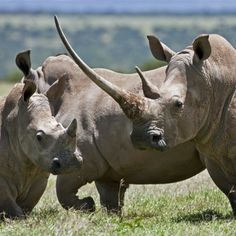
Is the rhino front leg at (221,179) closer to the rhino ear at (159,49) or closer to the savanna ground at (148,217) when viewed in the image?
the savanna ground at (148,217)

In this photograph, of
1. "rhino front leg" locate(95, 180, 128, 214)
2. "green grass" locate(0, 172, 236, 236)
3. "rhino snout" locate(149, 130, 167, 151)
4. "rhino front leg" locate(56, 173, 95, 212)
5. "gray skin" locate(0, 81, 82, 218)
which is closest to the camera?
"green grass" locate(0, 172, 236, 236)

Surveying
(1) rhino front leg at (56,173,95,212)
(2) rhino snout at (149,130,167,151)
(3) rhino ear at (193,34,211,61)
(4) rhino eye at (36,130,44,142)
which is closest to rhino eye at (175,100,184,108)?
(2) rhino snout at (149,130,167,151)

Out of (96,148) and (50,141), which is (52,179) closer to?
(96,148)

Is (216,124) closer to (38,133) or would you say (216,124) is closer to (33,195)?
(38,133)

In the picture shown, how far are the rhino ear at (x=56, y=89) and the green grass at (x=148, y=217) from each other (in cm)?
132

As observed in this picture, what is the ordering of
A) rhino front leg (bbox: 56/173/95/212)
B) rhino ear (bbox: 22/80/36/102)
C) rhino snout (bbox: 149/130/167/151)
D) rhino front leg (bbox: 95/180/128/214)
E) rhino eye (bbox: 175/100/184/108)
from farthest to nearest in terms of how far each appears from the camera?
rhino front leg (bbox: 95/180/128/214) → rhino front leg (bbox: 56/173/95/212) → rhino ear (bbox: 22/80/36/102) → rhino eye (bbox: 175/100/184/108) → rhino snout (bbox: 149/130/167/151)

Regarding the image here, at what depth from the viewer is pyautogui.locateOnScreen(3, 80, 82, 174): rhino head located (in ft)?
48.5

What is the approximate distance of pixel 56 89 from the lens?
1588 centimetres

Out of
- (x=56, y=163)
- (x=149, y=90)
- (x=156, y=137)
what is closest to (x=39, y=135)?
(x=56, y=163)

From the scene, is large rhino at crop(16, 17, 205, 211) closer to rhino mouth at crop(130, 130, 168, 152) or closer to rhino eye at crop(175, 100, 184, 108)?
rhino eye at crop(175, 100, 184, 108)

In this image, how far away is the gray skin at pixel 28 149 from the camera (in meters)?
14.8

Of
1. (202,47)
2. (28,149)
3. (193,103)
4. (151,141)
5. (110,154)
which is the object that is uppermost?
(202,47)

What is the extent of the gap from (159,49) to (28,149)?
1.89 metres

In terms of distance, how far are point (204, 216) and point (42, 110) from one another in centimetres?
215
